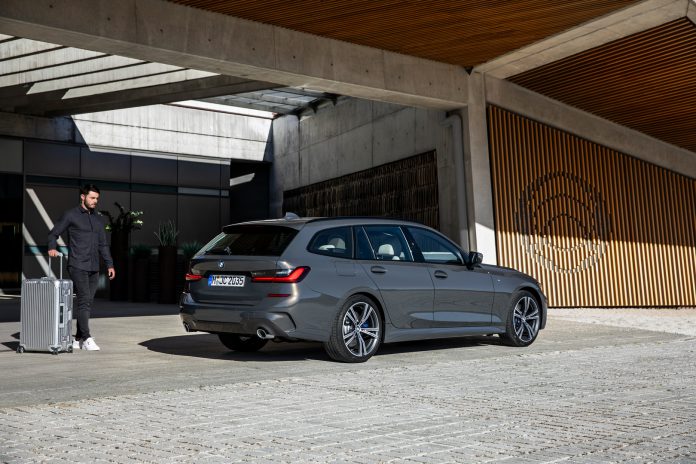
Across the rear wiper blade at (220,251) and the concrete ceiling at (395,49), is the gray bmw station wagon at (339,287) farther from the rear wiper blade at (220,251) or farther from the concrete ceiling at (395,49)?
the concrete ceiling at (395,49)

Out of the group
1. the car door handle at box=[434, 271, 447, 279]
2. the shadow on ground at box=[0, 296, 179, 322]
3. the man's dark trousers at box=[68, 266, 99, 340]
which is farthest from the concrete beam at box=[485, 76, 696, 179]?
the man's dark trousers at box=[68, 266, 99, 340]

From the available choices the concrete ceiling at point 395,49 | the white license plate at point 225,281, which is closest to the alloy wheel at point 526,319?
the white license plate at point 225,281

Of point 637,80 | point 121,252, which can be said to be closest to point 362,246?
point 637,80

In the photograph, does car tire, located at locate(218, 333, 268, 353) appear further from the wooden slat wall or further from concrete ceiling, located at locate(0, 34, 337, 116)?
concrete ceiling, located at locate(0, 34, 337, 116)

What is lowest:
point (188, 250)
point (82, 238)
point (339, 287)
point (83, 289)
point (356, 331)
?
point (356, 331)

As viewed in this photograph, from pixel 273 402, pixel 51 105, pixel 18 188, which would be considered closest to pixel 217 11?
pixel 273 402

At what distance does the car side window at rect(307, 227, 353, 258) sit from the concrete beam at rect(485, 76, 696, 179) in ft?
33.4

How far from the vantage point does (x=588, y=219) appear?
1942 cm

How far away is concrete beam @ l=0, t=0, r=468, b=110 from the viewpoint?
12195 millimetres

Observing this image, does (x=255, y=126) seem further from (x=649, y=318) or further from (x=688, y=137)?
(x=649, y=318)

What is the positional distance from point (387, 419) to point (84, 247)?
544cm

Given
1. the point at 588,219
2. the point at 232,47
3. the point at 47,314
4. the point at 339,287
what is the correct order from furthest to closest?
the point at 588,219 < the point at 232,47 < the point at 47,314 < the point at 339,287

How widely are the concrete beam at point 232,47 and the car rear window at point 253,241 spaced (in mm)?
5338

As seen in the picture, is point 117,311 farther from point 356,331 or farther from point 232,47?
point 356,331
